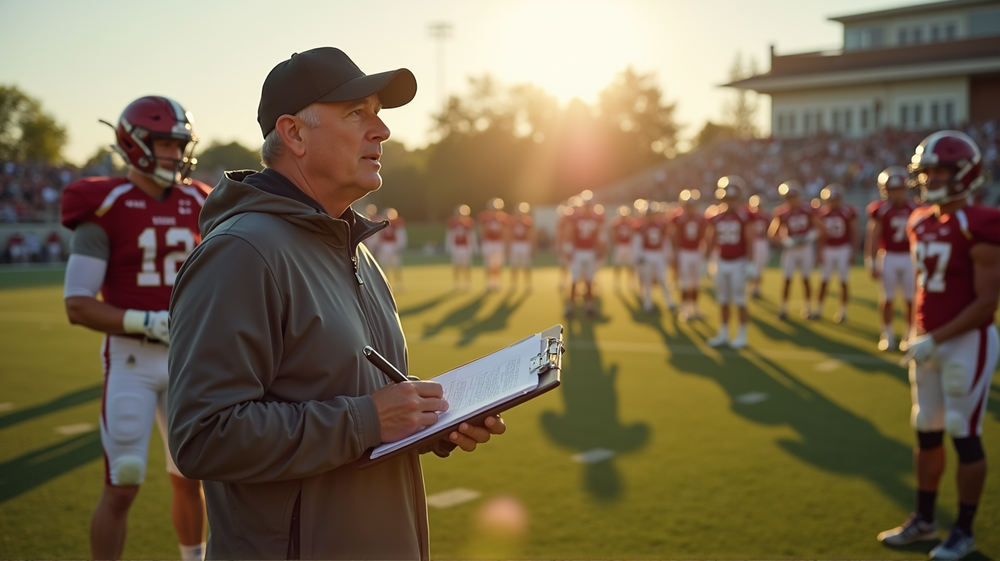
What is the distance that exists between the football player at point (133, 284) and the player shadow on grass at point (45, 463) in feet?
7.31

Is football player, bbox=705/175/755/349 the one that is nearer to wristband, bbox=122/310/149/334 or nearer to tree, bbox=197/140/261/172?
wristband, bbox=122/310/149/334

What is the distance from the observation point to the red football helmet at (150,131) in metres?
4.11

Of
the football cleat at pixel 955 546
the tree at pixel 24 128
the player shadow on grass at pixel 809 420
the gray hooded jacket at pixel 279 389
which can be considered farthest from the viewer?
the tree at pixel 24 128

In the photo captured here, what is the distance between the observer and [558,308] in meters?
17.3

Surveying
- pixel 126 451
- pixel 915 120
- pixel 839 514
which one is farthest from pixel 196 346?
pixel 915 120

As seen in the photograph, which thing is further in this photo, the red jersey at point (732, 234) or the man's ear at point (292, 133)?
the red jersey at point (732, 234)

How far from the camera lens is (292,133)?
225cm

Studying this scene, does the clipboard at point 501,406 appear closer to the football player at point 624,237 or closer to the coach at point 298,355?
the coach at point 298,355

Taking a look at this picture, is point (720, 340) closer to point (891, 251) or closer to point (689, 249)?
point (891, 251)

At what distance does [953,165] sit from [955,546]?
2192mm

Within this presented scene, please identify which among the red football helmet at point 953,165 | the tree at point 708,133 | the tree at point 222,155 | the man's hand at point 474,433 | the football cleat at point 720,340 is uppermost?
the tree at point 708,133

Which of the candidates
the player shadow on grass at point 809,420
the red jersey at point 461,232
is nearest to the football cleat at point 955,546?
the player shadow on grass at point 809,420

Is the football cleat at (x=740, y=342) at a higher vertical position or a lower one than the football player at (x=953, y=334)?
lower

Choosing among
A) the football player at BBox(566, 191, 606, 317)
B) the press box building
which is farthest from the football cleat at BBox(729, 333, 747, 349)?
the press box building
